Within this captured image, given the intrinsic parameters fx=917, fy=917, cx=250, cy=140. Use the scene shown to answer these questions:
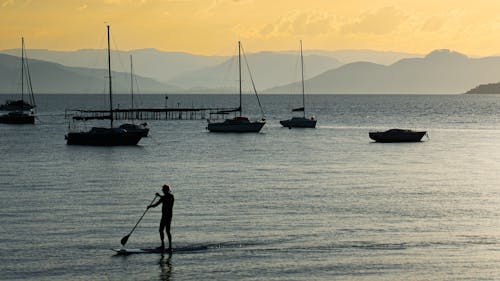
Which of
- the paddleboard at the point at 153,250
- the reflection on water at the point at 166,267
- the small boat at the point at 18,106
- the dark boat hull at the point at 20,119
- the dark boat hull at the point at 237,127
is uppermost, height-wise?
the small boat at the point at 18,106

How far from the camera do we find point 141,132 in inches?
3725

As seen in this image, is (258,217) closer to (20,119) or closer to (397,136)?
(397,136)

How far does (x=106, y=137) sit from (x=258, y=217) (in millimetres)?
55817

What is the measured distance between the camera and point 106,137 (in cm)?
9194

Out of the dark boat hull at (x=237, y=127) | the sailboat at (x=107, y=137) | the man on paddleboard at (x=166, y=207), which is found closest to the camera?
the man on paddleboard at (x=166, y=207)

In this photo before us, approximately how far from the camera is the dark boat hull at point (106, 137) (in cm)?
9206

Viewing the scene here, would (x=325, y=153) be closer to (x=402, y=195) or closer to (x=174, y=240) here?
(x=402, y=195)

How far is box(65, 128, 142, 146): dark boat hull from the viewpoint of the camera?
302 feet

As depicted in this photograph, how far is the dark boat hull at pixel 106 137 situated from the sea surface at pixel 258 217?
14.6 m

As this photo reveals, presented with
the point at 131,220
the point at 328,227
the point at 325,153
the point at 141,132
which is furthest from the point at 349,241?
the point at 141,132

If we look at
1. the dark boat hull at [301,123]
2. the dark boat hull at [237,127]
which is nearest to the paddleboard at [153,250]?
the dark boat hull at [237,127]

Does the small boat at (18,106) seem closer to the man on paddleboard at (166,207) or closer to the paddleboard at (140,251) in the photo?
the paddleboard at (140,251)

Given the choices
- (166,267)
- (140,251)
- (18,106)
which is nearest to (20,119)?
(18,106)

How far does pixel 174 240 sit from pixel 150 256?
9.04 feet
